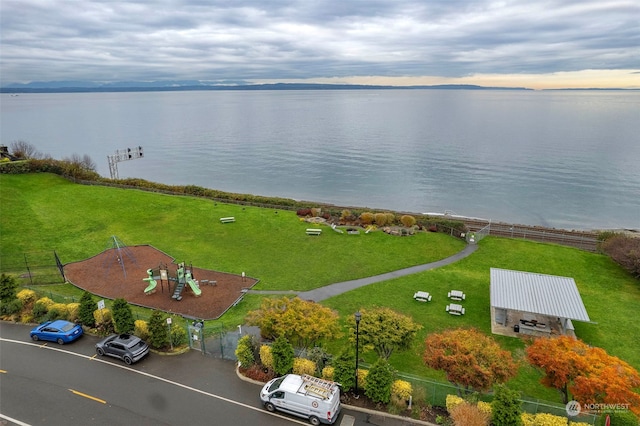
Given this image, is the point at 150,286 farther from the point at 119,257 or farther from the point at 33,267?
the point at 33,267

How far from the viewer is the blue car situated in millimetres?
26172

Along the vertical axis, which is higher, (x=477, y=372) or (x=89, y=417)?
(x=477, y=372)

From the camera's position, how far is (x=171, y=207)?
57781 mm

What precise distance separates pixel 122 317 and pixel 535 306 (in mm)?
28825

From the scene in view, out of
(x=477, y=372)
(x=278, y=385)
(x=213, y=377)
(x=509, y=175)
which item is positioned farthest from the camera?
(x=509, y=175)

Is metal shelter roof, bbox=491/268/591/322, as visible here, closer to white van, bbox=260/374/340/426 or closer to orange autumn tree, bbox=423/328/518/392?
orange autumn tree, bbox=423/328/518/392

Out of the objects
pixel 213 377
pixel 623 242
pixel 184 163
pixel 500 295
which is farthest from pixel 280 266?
pixel 184 163

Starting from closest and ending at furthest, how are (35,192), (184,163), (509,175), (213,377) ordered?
(213,377), (35,192), (509,175), (184,163)

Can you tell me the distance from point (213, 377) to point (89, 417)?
6341mm

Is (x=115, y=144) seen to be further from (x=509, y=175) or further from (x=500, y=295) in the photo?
(x=500, y=295)

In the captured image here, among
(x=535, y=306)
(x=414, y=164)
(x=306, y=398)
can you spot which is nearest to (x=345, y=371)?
(x=306, y=398)

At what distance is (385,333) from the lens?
75.0 ft

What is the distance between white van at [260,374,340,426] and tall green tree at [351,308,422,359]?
3.33 m

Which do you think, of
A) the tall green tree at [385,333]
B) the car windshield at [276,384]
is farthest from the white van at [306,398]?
the tall green tree at [385,333]
